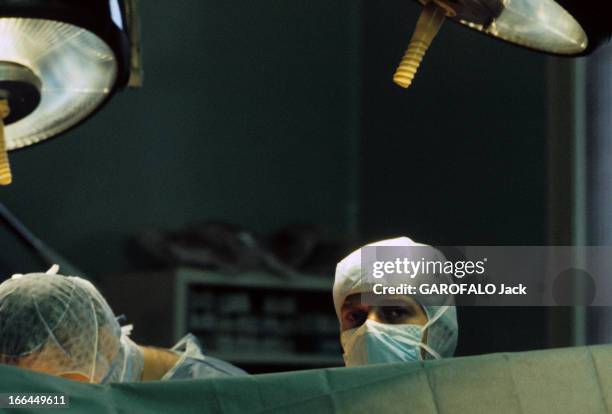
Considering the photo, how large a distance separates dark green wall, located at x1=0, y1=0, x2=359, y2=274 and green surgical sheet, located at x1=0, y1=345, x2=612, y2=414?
→ 308cm

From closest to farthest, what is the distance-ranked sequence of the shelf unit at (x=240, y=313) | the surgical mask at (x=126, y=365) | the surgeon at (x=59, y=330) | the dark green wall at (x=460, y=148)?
the surgeon at (x=59, y=330) < the surgical mask at (x=126, y=365) < the shelf unit at (x=240, y=313) < the dark green wall at (x=460, y=148)

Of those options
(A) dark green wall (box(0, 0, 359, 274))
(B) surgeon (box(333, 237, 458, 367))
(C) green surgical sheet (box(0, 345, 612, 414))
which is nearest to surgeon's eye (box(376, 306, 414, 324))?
(B) surgeon (box(333, 237, 458, 367))

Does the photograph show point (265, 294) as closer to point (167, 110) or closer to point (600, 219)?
point (167, 110)

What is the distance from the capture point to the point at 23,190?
14.5ft

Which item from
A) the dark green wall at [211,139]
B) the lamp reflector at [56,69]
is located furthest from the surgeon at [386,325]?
the dark green wall at [211,139]

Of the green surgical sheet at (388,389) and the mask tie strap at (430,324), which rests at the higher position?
the mask tie strap at (430,324)

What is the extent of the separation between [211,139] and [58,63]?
3.26 m

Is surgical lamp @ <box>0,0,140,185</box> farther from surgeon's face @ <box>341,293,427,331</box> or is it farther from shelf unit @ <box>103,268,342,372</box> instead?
shelf unit @ <box>103,268,342,372</box>

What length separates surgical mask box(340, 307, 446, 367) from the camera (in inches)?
81.7

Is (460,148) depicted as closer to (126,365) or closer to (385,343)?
(385,343)

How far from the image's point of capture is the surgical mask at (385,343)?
2.08 m

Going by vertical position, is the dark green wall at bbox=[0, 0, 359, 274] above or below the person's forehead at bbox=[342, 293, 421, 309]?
above

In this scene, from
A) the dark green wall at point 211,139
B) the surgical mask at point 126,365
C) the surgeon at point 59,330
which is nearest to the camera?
the surgeon at point 59,330

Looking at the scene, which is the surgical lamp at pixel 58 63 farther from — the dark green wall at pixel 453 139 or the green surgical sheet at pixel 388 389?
the dark green wall at pixel 453 139
